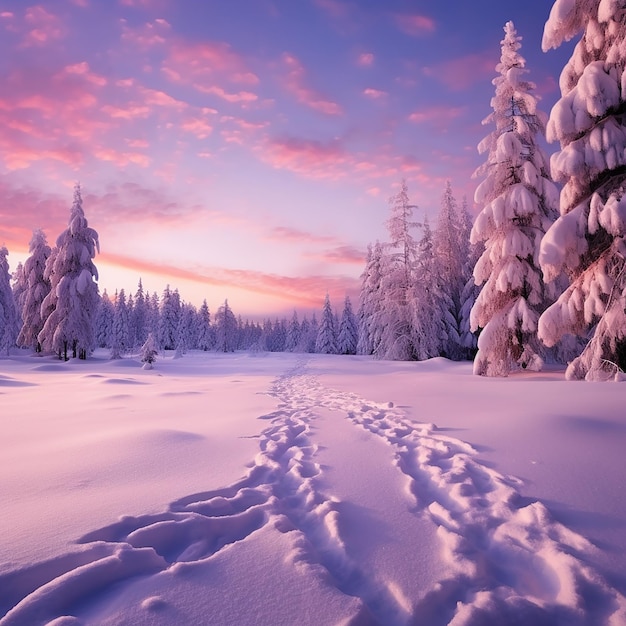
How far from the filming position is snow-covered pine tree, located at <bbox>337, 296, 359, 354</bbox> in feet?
188

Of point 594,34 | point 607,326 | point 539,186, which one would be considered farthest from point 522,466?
point 539,186

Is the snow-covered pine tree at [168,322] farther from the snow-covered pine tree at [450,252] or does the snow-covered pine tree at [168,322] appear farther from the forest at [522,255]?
the snow-covered pine tree at [450,252]

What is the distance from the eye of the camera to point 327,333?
6116cm

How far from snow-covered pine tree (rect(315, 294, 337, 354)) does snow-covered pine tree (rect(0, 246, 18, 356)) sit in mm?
40381

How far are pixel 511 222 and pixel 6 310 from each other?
42.1 meters

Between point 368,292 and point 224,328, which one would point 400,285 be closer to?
point 368,292

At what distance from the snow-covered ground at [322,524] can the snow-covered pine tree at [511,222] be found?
7407 millimetres

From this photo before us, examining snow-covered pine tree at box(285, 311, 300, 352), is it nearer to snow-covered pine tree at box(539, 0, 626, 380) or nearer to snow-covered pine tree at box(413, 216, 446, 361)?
snow-covered pine tree at box(413, 216, 446, 361)

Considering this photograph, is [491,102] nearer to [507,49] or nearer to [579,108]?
[507,49]

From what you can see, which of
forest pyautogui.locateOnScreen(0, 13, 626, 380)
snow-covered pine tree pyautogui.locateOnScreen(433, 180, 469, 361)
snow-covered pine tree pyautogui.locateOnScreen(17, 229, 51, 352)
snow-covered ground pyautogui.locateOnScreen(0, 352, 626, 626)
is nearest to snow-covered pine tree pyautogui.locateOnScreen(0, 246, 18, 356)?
snow-covered pine tree pyautogui.locateOnScreen(17, 229, 51, 352)

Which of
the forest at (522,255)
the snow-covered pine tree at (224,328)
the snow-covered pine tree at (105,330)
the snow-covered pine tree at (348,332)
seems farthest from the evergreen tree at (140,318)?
the forest at (522,255)

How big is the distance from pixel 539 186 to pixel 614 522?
13423 millimetres

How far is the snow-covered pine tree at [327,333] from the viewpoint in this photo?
60625 mm

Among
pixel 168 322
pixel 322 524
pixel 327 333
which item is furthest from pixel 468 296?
pixel 168 322
